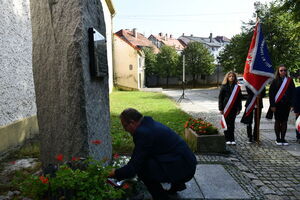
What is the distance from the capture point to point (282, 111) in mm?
6094

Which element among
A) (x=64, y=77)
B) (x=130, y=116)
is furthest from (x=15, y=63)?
(x=130, y=116)

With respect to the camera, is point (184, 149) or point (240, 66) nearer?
Answer: point (184, 149)

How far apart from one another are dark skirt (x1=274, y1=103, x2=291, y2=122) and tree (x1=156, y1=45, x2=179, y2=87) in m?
35.9

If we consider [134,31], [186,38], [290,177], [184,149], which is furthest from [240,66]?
[186,38]

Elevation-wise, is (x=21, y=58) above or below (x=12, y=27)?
below

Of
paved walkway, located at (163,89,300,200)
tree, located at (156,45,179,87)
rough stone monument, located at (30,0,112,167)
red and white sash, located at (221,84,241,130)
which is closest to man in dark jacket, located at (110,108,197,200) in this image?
rough stone monument, located at (30,0,112,167)

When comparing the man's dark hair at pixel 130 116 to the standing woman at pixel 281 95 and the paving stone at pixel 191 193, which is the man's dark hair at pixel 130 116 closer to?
the paving stone at pixel 191 193

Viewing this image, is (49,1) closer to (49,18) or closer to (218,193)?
(49,18)

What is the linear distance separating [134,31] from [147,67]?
37.9 ft

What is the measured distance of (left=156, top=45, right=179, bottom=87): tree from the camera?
42062 mm

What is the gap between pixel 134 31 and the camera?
5291cm

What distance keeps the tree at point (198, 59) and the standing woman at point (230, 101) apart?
33.6 meters

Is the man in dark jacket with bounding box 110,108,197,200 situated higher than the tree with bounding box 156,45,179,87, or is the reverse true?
the tree with bounding box 156,45,179,87

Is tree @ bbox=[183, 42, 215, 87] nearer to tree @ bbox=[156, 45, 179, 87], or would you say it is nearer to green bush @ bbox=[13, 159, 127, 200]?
tree @ bbox=[156, 45, 179, 87]
